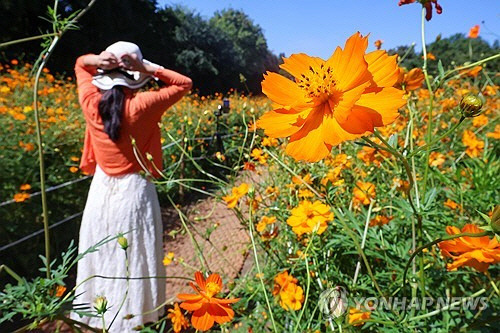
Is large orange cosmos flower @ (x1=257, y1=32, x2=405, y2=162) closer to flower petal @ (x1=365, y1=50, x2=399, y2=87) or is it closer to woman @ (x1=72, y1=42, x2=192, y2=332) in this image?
flower petal @ (x1=365, y1=50, x2=399, y2=87)

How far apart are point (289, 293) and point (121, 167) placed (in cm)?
103

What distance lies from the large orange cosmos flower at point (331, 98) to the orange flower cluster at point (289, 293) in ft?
1.36

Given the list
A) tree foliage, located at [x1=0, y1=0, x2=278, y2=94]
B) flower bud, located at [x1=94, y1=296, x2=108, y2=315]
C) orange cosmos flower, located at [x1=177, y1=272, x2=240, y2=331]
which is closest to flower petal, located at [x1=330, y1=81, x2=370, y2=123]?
orange cosmos flower, located at [x1=177, y1=272, x2=240, y2=331]

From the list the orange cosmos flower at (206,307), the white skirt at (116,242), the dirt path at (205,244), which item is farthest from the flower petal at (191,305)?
the dirt path at (205,244)

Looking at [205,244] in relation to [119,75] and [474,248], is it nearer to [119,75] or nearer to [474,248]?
[119,75]

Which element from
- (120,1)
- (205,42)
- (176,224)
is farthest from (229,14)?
(176,224)

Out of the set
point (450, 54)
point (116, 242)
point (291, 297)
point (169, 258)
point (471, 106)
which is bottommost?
point (116, 242)

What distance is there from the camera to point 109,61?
4.56 ft

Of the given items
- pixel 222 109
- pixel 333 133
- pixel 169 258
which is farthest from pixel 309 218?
pixel 222 109

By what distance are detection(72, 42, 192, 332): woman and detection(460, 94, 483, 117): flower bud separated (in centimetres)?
122

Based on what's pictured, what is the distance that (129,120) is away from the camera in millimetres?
1407

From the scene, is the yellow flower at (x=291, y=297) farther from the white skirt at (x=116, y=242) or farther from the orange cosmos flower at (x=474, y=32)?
the orange cosmos flower at (x=474, y=32)

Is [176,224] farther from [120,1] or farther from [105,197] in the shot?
[120,1]

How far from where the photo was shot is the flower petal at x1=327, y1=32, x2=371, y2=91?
0.34 meters
